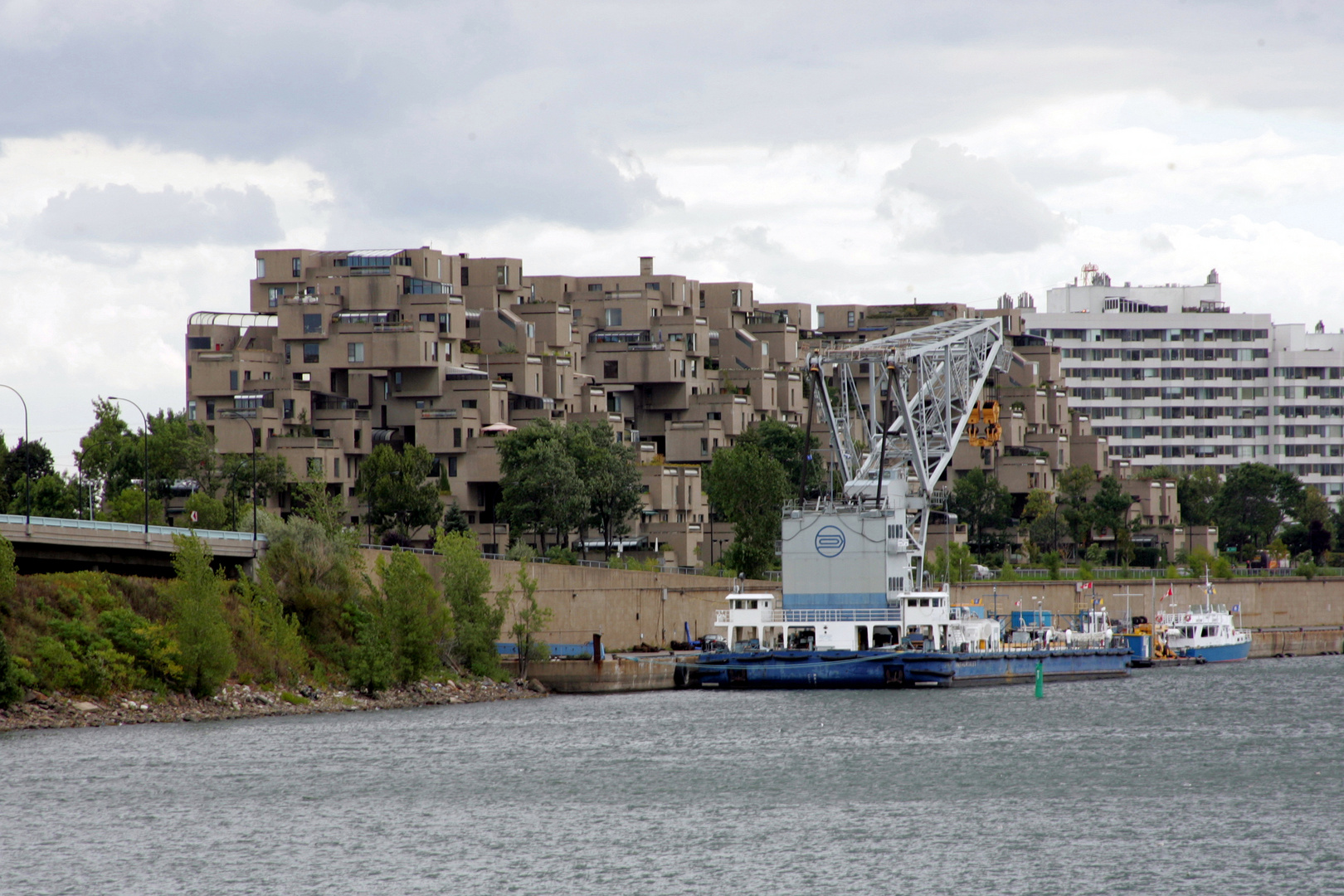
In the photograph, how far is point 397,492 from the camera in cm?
10762

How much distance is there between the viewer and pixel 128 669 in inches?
2655

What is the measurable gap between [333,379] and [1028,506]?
54292 millimetres

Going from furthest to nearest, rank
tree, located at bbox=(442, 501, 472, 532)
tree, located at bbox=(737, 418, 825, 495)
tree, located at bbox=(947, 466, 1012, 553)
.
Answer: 1. tree, located at bbox=(947, 466, 1012, 553)
2. tree, located at bbox=(737, 418, 825, 495)
3. tree, located at bbox=(442, 501, 472, 532)

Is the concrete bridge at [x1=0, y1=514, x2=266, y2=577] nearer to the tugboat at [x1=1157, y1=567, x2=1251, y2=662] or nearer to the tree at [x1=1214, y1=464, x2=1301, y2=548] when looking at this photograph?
the tugboat at [x1=1157, y1=567, x2=1251, y2=662]

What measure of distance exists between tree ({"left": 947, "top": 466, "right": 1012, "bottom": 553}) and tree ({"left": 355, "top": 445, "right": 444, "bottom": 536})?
4426 centimetres

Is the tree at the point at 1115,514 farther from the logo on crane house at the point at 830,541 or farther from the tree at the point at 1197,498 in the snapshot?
the logo on crane house at the point at 830,541

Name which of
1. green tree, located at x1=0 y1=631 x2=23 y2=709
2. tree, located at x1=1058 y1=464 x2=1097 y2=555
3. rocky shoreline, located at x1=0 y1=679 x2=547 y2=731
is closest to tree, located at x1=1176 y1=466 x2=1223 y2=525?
tree, located at x1=1058 y1=464 x2=1097 y2=555

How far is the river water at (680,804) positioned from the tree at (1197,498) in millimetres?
92415

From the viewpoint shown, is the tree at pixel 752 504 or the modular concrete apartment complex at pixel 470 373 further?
the modular concrete apartment complex at pixel 470 373

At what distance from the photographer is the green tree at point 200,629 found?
68562 mm

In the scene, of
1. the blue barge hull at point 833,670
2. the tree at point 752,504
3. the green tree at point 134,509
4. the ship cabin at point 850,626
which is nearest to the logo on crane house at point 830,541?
the ship cabin at point 850,626

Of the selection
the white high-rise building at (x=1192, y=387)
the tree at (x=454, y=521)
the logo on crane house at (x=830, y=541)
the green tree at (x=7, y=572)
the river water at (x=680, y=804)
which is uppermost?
the white high-rise building at (x=1192, y=387)

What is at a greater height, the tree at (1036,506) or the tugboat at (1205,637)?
the tree at (1036,506)

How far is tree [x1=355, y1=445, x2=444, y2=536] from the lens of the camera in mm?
107812
